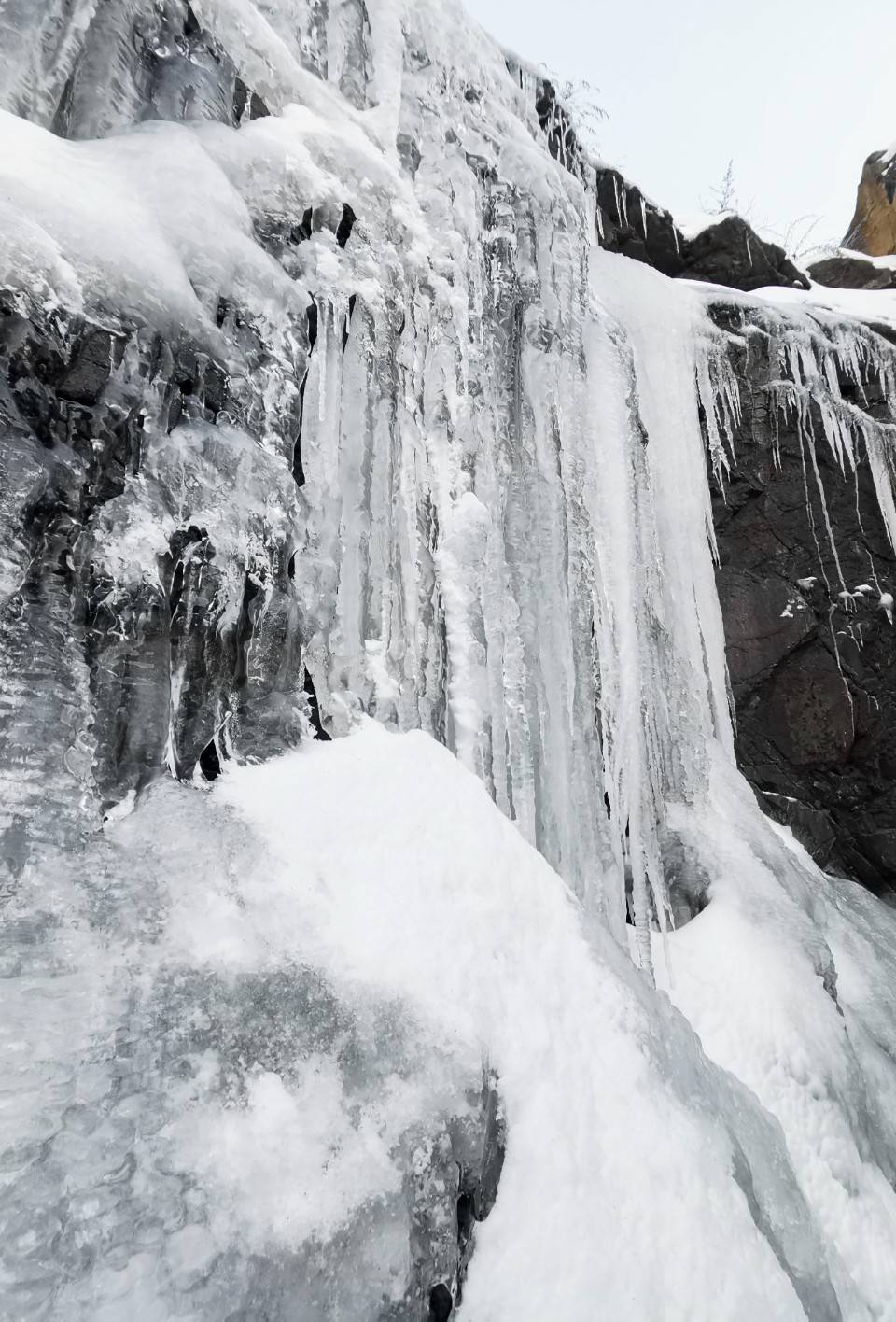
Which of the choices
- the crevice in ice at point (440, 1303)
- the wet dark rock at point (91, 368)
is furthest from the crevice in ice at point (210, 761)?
the crevice in ice at point (440, 1303)

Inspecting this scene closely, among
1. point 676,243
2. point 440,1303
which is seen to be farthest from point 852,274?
point 440,1303

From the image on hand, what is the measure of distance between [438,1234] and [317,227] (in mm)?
3458

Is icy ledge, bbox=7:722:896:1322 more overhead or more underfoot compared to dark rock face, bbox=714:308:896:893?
more underfoot

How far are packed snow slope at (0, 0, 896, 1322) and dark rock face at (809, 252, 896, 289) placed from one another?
6184 mm

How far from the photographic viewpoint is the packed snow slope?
4.72 ft

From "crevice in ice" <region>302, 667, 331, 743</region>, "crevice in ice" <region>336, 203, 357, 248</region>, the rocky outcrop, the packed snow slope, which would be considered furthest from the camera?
the rocky outcrop

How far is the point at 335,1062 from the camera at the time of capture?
64.6 inches

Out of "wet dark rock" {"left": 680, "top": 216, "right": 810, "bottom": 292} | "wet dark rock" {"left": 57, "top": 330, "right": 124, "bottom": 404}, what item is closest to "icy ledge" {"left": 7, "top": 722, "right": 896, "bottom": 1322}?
"wet dark rock" {"left": 57, "top": 330, "right": 124, "bottom": 404}

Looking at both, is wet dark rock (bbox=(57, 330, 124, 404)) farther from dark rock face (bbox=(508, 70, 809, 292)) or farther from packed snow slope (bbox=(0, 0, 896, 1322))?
dark rock face (bbox=(508, 70, 809, 292))

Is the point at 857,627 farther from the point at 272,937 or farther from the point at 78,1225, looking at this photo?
the point at 78,1225

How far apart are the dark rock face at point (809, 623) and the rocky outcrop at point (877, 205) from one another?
4.12m

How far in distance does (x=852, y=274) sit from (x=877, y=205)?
2.16m

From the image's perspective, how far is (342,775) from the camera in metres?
2.40

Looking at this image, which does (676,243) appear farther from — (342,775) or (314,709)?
(342,775)
